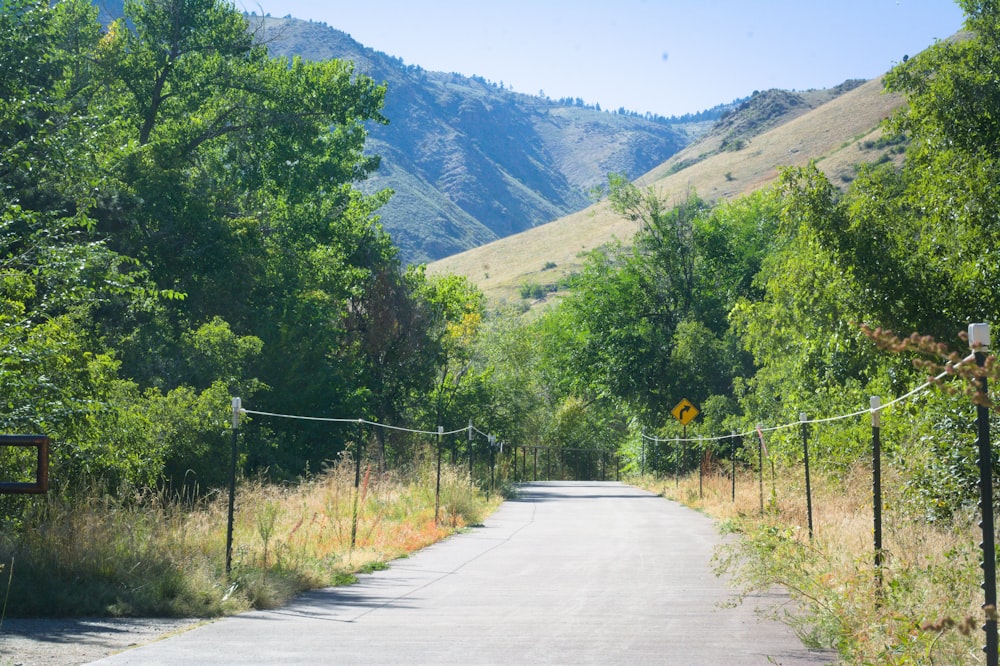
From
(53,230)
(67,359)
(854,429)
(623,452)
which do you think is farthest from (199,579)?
(623,452)

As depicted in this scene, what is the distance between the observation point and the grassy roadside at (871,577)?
8.05 metres

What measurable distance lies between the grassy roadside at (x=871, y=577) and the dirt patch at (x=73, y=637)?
573 cm

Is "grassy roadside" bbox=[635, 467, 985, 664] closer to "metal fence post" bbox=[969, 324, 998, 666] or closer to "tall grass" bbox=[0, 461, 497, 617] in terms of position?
"metal fence post" bbox=[969, 324, 998, 666]

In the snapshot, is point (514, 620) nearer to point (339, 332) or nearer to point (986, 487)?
point (986, 487)

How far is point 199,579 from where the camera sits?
1191 centimetres

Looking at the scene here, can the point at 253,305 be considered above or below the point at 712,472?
above

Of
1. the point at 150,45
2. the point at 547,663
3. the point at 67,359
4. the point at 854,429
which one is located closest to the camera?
the point at 547,663

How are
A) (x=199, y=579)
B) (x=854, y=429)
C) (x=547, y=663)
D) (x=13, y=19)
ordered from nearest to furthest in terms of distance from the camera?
(x=547, y=663) < (x=199, y=579) < (x=854, y=429) < (x=13, y=19)

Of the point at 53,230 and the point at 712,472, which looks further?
the point at 712,472

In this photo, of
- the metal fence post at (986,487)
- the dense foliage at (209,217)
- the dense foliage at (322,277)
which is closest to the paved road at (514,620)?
the metal fence post at (986,487)

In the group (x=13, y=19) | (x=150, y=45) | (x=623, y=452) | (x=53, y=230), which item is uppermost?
(x=150, y=45)

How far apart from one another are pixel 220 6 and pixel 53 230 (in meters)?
21.1

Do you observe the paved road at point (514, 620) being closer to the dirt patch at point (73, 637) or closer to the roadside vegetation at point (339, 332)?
the dirt patch at point (73, 637)

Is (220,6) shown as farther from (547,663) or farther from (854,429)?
(547,663)
